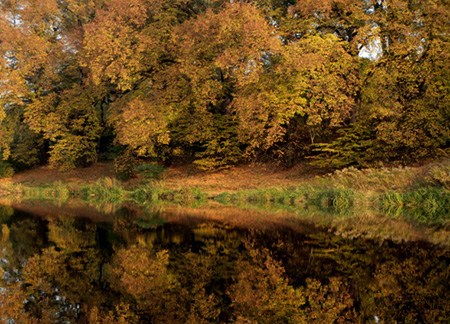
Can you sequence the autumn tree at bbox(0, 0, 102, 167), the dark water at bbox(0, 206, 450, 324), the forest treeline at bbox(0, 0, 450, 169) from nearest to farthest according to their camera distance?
the dark water at bbox(0, 206, 450, 324) → the forest treeline at bbox(0, 0, 450, 169) → the autumn tree at bbox(0, 0, 102, 167)

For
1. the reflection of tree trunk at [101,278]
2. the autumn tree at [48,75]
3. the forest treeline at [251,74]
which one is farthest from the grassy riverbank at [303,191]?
the reflection of tree trunk at [101,278]

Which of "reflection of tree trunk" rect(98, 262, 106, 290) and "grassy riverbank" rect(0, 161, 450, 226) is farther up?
"reflection of tree trunk" rect(98, 262, 106, 290)

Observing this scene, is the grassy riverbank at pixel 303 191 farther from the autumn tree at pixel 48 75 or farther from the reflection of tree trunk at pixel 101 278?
the reflection of tree trunk at pixel 101 278

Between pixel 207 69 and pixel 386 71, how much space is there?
8.95 m

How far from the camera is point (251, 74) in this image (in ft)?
63.1

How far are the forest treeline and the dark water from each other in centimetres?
1230

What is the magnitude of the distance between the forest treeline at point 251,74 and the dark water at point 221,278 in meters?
12.3

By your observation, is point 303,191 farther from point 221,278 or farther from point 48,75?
point 48,75

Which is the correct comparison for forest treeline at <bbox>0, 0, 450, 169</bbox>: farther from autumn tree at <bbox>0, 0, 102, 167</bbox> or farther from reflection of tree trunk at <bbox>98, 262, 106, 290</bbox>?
reflection of tree trunk at <bbox>98, 262, 106, 290</bbox>

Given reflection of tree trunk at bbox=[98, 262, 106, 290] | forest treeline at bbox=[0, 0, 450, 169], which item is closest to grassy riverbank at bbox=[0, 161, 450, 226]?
forest treeline at bbox=[0, 0, 450, 169]

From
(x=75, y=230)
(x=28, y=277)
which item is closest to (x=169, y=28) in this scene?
(x=75, y=230)

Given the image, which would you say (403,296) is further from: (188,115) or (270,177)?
(188,115)

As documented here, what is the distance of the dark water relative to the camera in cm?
411

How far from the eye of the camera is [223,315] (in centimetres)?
412
